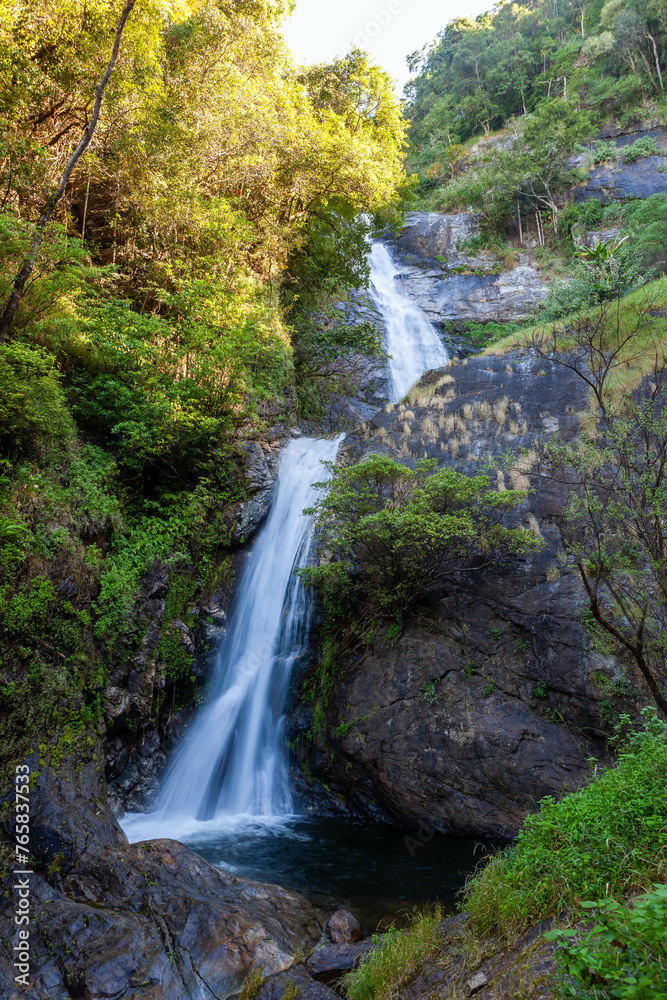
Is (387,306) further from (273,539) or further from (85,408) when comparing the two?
(85,408)

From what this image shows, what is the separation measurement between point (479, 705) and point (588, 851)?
4530mm

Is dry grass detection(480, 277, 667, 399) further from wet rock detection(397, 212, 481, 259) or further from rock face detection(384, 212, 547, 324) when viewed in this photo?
wet rock detection(397, 212, 481, 259)

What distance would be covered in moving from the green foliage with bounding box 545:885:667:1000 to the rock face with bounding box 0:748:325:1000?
3293mm

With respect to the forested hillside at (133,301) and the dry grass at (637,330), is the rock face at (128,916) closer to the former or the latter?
the forested hillside at (133,301)

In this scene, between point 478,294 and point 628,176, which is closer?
point 628,176

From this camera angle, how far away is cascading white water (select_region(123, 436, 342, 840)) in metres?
8.07

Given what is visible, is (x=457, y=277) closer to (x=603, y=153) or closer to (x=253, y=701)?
(x=603, y=153)

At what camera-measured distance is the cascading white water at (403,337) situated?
20.8 m

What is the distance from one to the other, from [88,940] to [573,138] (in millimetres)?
35330

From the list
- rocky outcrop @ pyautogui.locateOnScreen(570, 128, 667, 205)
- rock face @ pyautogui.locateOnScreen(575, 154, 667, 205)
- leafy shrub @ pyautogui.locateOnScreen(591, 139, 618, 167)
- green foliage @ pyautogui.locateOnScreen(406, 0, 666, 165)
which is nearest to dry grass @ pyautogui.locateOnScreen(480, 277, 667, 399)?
rock face @ pyautogui.locateOnScreen(575, 154, 667, 205)

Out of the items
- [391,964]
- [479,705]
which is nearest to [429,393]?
[479,705]

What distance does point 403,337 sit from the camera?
73.8 ft

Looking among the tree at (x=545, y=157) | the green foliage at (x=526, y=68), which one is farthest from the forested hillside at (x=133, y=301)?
the green foliage at (x=526, y=68)

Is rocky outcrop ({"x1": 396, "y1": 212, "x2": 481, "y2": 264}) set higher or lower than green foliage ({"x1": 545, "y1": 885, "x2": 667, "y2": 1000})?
higher
